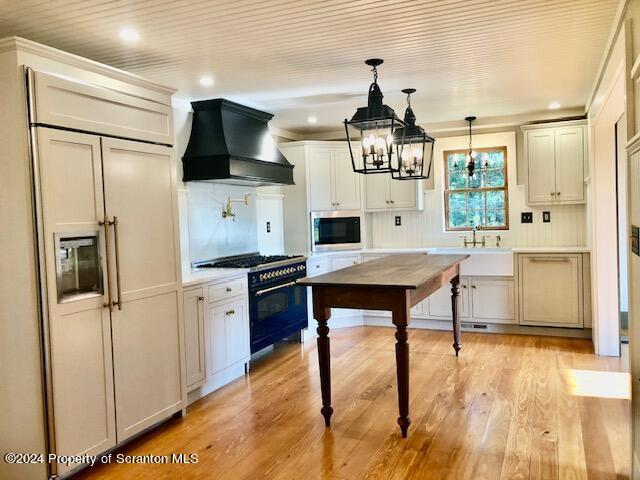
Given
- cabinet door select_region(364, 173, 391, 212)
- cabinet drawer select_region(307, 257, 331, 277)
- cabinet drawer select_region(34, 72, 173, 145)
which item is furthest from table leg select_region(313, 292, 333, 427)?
cabinet door select_region(364, 173, 391, 212)

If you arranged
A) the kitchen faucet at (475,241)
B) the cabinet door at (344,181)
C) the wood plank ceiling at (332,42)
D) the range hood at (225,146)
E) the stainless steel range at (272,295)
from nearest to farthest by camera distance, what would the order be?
the wood plank ceiling at (332,42), the range hood at (225,146), the stainless steel range at (272,295), the kitchen faucet at (475,241), the cabinet door at (344,181)

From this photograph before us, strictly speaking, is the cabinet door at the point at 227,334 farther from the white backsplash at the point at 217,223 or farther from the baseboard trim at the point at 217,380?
the white backsplash at the point at 217,223

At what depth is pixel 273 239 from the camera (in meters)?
5.74

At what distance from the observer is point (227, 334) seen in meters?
4.02

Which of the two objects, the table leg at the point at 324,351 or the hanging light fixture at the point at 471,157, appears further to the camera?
the hanging light fixture at the point at 471,157

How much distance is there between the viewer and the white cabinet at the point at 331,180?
5.85 metres

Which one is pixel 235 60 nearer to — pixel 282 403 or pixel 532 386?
pixel 282 403

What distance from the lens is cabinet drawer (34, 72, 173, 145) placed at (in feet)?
8.09

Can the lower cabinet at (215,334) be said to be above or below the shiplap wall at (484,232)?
below

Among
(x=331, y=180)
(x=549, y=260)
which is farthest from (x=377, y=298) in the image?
(x=331, y=180)

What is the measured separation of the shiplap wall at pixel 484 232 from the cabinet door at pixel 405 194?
0.25 m

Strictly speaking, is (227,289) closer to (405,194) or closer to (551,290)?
(405,194)

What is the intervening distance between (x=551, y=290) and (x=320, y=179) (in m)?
2.77

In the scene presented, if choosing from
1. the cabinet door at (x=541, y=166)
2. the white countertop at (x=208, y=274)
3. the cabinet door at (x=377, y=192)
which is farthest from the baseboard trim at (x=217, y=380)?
the cabinet door at (x=541, y=166)
